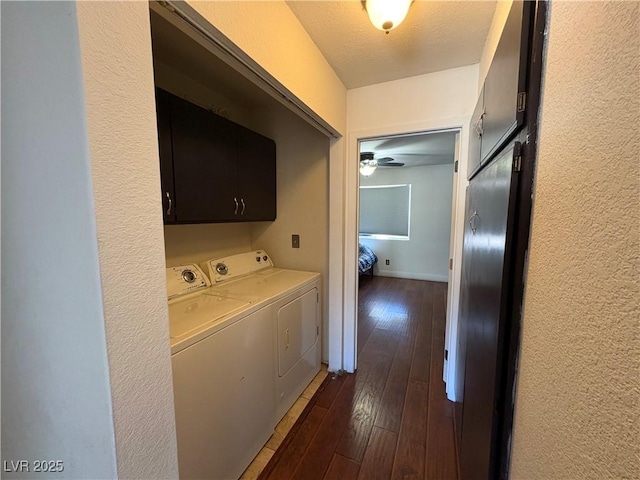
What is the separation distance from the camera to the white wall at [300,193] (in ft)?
7.50

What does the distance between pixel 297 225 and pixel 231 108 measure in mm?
1184

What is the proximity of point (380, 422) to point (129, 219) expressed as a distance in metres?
1.97

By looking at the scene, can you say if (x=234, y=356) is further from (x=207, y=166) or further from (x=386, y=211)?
(x=386, y=211)

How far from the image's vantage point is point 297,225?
2422mm

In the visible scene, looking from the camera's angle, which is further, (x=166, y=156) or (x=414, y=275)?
(x=414, y=275)

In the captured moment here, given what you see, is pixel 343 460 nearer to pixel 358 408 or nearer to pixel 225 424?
pixel 358 408

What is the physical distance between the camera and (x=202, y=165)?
5.33 ft

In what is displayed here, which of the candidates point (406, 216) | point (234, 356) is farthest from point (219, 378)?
point (406, 216)

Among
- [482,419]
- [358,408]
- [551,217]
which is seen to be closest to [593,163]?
[551,217]

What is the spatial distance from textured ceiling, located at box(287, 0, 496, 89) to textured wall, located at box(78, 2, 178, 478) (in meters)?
1.03

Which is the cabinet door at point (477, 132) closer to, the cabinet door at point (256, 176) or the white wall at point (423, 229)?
the cabinet door at point (256, 176)

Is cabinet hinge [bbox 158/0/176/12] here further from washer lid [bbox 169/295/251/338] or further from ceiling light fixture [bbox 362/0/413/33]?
washer lid [bbox 169/295/251/338]

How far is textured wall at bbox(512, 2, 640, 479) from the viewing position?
13.0 inches

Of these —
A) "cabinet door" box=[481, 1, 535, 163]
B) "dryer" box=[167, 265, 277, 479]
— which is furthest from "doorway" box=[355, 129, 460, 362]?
"cabinet door" box=[481, 1, 535, 163]
